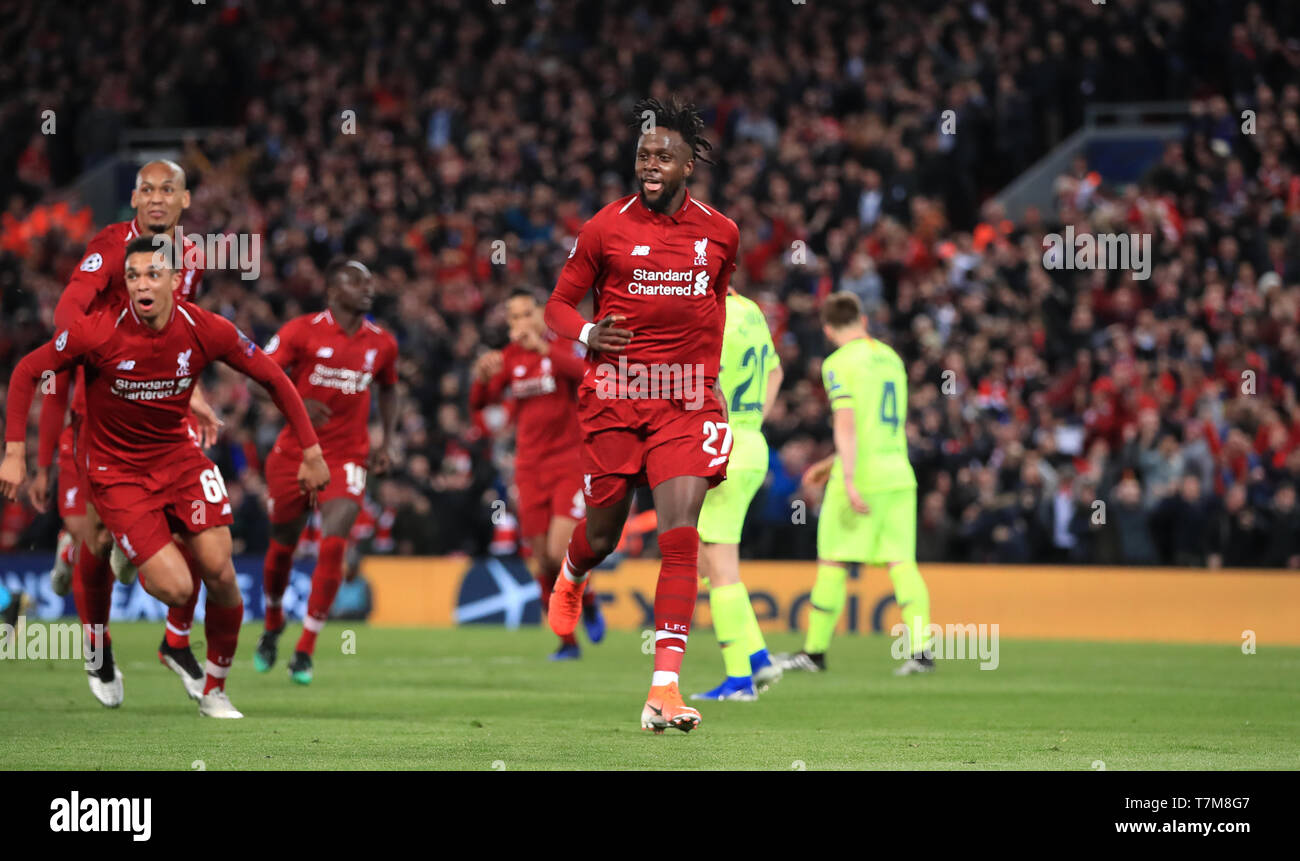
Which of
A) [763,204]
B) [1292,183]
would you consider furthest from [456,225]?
[1292,183]

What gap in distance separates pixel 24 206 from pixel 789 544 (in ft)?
53.9

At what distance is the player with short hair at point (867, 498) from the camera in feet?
44.5

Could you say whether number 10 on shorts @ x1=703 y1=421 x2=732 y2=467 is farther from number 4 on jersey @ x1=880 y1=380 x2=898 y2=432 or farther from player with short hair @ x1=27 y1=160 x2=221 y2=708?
number 4 on jersey @ x1=880 y1=380 x2=898 y2=432

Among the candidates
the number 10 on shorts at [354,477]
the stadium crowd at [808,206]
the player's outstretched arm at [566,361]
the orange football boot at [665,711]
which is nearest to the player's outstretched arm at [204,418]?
the number 10 on shorts at [354,477]

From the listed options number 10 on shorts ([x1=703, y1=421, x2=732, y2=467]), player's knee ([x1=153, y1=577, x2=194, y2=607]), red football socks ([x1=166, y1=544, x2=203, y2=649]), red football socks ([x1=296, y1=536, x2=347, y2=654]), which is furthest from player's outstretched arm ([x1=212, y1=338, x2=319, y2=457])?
red football socks ([x1=296, y1=536, x2=347, y2=654])

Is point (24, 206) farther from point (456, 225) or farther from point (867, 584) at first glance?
point (867, 584)

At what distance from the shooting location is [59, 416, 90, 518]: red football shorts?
11070mm

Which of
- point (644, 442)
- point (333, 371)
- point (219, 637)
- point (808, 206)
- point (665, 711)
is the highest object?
point (808, 206)

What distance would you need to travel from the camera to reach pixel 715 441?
8727 millimetres

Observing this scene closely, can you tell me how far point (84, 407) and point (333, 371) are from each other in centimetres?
313

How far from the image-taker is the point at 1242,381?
20.3 m

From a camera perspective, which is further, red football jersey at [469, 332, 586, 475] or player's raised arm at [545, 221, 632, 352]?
red football jersey at [469, 332, 586, 475]

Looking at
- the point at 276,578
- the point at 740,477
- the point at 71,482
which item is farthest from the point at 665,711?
the point at 276,578

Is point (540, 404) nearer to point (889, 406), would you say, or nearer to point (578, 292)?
point (889, 406)
